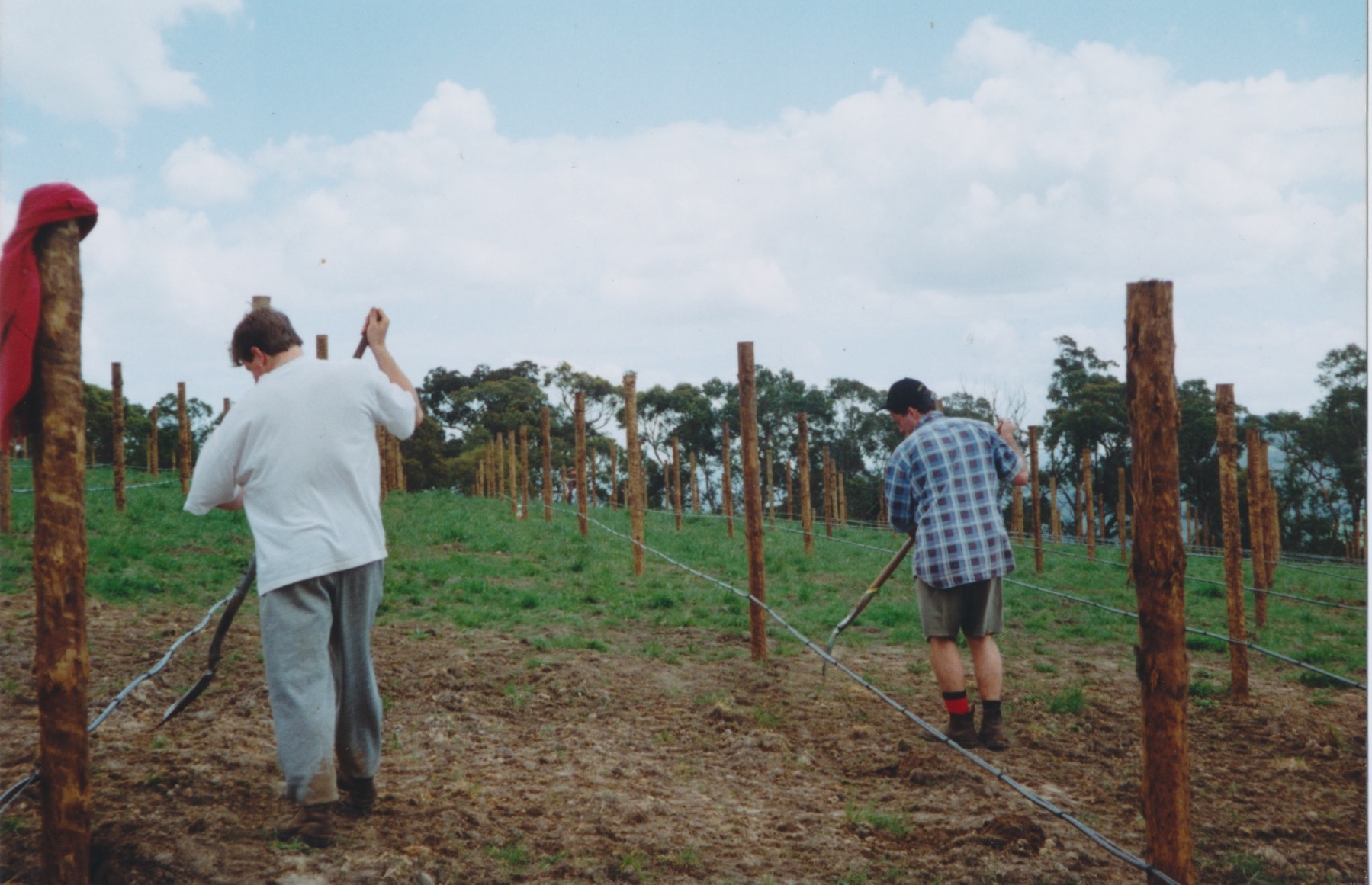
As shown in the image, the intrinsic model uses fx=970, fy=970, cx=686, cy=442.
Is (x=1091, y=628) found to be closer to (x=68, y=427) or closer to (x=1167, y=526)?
(x=1167, y=526)

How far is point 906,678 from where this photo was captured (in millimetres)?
6598

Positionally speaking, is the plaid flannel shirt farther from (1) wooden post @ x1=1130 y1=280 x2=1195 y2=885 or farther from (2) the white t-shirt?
(2) the white t-shirt

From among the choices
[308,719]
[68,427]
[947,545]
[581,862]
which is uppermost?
[68,427]

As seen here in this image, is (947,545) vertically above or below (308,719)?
above

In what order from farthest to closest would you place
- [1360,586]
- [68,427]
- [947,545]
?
[1360,586] → [947,545] → [68,427]

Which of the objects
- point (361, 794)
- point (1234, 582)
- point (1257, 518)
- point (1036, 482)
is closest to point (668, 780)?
point (361, 794)

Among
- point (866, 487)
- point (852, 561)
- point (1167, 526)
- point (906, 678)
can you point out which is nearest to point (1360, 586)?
point (852, 561)

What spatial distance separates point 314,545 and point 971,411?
35.2 m

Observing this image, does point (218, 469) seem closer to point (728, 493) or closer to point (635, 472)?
point (635, 472)

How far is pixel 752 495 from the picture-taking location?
6473mm

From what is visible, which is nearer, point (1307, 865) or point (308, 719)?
point (308, 719)

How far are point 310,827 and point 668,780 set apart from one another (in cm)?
160

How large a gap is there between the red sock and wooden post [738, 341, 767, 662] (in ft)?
6.42

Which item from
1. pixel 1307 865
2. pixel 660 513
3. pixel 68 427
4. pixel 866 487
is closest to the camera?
pixel 68 427
